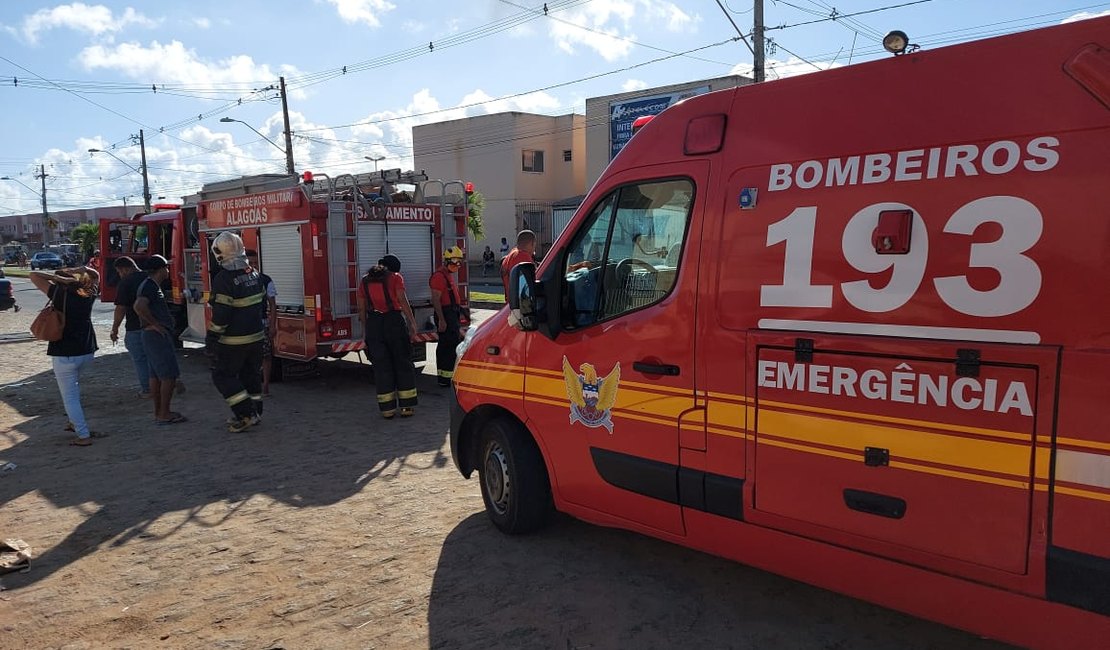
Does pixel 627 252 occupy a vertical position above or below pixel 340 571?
above

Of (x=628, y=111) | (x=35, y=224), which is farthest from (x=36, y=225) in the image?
(x=628, y=111)

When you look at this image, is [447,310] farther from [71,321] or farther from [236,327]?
[71,321]

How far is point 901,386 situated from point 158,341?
703 cm

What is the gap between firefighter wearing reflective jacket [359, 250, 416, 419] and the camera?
7.40 meters

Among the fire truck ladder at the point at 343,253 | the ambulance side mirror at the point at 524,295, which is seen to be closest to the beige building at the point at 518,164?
the fire truck ladder at the point at 343,253

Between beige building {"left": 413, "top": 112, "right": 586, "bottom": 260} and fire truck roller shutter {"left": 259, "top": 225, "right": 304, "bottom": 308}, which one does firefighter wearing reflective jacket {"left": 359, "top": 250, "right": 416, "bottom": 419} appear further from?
beige building {"left": 413, "top": 112, "right": 586, "bottom": 260}

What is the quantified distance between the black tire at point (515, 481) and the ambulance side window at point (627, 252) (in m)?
0.87

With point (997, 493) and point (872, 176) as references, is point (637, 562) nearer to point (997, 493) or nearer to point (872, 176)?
point (997, 493)

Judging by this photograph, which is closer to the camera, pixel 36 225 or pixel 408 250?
pixel 408 250

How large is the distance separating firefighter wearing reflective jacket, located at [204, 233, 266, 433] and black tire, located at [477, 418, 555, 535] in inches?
134

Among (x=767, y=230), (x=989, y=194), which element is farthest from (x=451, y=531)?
(x=989, y=194)

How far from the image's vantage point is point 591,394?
376cm

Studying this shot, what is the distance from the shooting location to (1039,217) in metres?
2.39

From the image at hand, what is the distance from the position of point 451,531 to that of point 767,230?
279 centimetres
